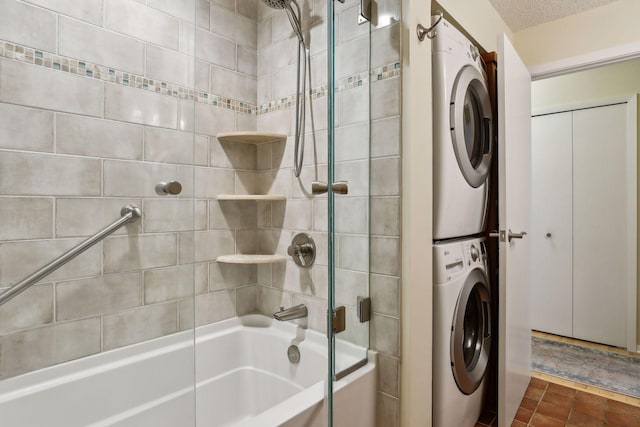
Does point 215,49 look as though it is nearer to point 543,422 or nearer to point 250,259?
point 250,259

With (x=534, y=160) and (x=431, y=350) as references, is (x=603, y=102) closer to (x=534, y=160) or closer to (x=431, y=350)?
(x=534, y=160)

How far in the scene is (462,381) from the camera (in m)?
1.60

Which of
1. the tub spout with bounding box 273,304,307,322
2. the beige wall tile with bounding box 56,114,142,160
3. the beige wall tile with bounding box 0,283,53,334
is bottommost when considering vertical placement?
the tub spout with bounding box 273,304,307,322

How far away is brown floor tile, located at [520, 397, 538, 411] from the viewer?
6.68ft

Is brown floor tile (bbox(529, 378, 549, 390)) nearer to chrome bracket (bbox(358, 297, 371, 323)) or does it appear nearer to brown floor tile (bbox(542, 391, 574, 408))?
brown floor tile (bbox(542, 391, 574, 408))

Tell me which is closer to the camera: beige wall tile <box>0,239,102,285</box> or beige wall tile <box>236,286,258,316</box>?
beige wall tile <box>0,239,102,285</box>

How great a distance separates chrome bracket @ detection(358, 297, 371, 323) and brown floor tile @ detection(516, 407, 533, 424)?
123cm

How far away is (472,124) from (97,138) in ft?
5.23

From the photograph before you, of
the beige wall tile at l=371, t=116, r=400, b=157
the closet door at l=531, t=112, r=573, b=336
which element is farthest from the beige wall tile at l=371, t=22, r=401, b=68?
the closet door at l=531, t=112, r=573, b=336

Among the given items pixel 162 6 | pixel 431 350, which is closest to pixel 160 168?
pixel 162 6

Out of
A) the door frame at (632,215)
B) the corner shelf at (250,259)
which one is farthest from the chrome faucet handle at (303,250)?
the door frame at (632,215)

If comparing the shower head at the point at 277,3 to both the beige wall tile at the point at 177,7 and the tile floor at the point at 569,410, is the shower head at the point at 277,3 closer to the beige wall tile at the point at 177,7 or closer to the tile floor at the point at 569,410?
the beige wall tile at the point at 177,7

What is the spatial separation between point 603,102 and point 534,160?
2.16 feet

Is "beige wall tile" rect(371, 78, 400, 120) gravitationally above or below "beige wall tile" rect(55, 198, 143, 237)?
above
